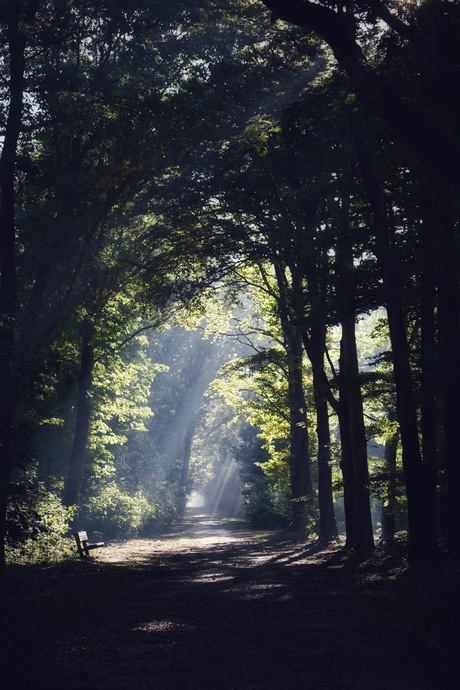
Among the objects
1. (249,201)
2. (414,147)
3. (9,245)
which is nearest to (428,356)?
(414,147)

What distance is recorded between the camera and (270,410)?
35.3 m

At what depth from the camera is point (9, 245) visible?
56.7 ft

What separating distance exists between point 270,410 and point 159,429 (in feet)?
106

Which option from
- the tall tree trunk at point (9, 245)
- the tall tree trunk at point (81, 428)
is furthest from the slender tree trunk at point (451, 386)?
the tall tree trunk at point (81, 428)

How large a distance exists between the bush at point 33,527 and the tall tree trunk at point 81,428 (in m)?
3.96

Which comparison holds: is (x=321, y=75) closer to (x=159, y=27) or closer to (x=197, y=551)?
(x=159, y=27)

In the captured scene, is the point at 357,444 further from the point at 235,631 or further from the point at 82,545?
the point at 235,631

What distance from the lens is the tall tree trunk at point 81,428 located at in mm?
28950

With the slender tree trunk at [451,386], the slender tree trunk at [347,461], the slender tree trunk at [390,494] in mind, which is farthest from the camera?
the slender tree trunk at [390,494]

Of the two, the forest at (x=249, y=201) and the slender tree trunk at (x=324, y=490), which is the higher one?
the forest at (x=249, y=201)

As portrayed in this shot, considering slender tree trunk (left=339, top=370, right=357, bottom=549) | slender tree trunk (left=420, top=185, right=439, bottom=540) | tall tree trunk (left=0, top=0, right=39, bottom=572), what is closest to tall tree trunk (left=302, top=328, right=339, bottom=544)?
slender tree trunk (left=339, top=370, right=357, bottom=549)

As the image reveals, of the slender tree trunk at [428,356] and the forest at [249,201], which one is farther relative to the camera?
the slender tree trunk at [428,356]

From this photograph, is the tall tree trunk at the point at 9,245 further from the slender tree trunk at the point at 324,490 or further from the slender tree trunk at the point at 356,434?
the slender tree trunk at the point at 324,490

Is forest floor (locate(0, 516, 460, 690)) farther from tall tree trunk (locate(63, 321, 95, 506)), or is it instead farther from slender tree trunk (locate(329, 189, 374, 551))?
tall tree trunk (locate(63, 321, 95, 506))
